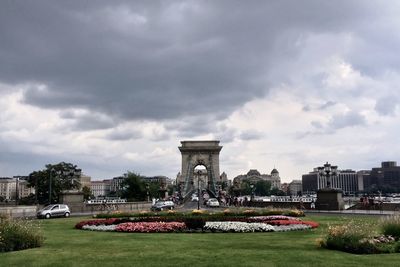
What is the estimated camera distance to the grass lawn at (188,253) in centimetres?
1152

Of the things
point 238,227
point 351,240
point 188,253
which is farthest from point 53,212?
point 351,240

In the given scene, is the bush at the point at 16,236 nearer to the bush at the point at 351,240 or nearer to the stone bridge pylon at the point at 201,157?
the bush at the point at 351,240

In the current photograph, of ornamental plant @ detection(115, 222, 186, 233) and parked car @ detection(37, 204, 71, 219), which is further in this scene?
parked car @ detection(37, 204, 71, 219)

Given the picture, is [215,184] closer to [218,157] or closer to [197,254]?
[218,157]

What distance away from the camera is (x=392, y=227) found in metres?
14.9

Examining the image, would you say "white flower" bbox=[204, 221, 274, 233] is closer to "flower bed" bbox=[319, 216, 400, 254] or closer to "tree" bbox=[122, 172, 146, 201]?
"flower bed" bbox=[319, 216, 400, 254]

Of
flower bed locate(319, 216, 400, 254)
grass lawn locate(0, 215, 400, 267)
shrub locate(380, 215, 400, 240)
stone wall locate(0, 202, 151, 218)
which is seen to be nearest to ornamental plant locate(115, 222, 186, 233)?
grass lawn locate(0, 215, 400, 267)

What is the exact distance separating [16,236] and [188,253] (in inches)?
217

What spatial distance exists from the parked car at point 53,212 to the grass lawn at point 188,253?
21.6m

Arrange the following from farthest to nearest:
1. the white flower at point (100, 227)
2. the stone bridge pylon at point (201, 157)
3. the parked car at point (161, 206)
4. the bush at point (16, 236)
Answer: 1. the stone bridge pylon at point (201, 157)
2. the parked car at point (161, 206)
3. the white flower at point (100, 227)
4. the bush at point (16, 236)

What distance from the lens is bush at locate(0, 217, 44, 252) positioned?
14141 mm

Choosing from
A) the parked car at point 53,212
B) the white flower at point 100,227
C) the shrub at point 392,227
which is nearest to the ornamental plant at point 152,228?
the white flower at point 100,227

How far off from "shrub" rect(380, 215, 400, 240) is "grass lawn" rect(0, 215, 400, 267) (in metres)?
2.28

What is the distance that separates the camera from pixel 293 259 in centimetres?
1190
